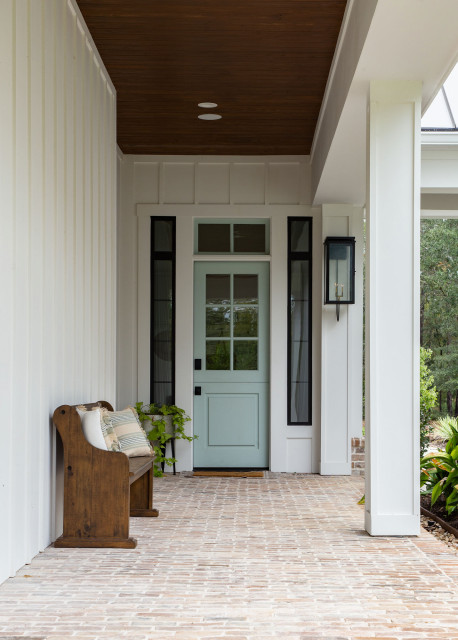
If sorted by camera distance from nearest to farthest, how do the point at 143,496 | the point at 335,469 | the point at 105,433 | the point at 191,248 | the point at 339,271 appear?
the point at 105,433
the point at 143,496
the point at 339,271
the point at 335,469
the point at 191,248

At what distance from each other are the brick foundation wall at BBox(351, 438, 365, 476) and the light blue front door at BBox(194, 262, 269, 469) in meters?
0.90

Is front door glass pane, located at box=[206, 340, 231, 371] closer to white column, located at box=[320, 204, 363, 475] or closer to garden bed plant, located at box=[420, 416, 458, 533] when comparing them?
white column, located at box=[320, 204, 363, 475]

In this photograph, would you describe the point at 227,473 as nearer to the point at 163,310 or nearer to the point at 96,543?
the point at 163,310

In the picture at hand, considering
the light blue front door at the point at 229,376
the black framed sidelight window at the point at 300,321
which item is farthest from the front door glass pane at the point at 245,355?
the black framed sidelight window at the point at 300,321

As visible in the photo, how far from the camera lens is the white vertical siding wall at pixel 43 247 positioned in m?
3.84

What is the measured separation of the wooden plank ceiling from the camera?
5.11 metres

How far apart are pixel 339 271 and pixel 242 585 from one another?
4708 millimetres

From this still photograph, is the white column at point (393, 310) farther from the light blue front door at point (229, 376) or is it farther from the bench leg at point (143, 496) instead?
the light blue front door at point (229, 376)

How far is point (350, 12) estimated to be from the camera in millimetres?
4859

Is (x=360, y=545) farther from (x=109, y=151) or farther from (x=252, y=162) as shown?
(x=252, y=162)

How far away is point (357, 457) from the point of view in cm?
827

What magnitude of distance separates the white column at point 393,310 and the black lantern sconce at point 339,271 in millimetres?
2954

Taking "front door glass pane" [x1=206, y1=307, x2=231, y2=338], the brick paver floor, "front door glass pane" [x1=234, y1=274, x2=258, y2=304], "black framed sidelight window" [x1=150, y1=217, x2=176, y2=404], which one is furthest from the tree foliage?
the brick paver floor

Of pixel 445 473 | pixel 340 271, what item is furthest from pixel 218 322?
A: pixel 445 473
